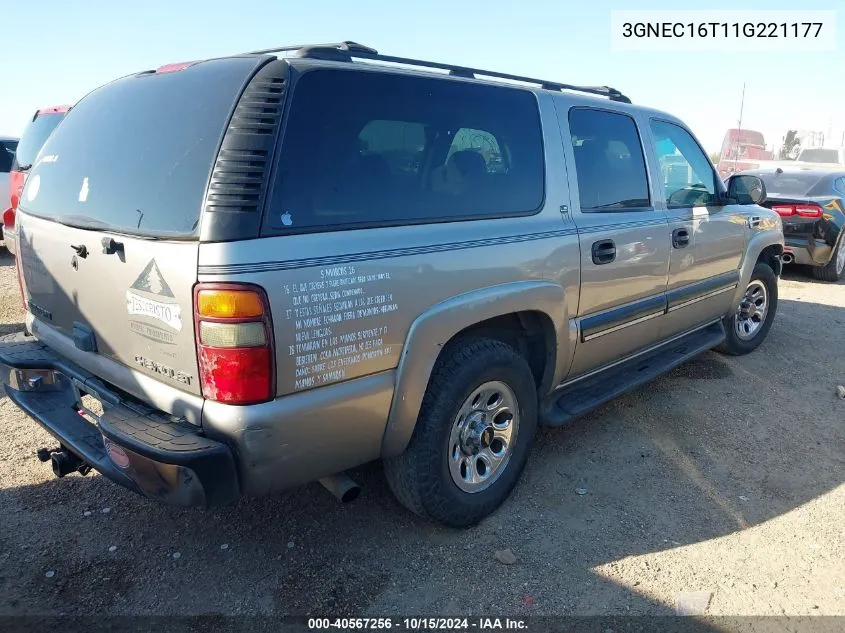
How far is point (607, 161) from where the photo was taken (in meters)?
3.50

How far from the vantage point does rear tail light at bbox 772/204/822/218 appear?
8.09m

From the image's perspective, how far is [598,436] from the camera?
3801 millimetres

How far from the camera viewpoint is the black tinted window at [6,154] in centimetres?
888

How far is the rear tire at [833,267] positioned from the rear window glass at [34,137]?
980cm

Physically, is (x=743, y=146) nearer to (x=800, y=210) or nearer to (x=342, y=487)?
(x=800, y=210)

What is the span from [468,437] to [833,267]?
7.89 m

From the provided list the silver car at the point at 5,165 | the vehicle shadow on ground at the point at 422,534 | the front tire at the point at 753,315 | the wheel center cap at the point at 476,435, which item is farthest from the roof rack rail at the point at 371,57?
the silver car at the point at 5,165

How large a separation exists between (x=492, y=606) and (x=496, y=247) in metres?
1.46

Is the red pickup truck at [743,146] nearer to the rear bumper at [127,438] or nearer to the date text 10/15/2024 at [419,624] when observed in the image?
the date text 10/15/2024 at [419,624]

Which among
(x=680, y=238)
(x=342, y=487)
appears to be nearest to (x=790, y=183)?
(x=680, y=238)

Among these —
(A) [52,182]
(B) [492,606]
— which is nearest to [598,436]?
(B) [492,606]

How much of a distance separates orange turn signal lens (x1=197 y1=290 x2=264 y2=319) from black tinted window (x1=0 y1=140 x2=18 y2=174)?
29.4 feet

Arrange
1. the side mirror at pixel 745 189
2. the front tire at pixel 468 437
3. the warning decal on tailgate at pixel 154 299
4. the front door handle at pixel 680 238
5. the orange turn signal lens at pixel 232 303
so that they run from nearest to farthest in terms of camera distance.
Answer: the orange turn signal lens at pixel 232 303, the warning decal on tailgate at pixel 154 299, the front tire at pixel 468 437, the front door handle at pixel 680 238, the side mirror at pixel 745 189

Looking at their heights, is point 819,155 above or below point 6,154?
below
